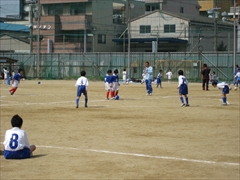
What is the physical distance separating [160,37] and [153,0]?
1438 cm

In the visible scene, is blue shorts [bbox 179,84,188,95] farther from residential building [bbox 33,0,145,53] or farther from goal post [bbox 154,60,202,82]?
residential building [bbox 33,0,145,53]

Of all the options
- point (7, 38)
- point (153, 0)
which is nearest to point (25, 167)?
point (7, 38)

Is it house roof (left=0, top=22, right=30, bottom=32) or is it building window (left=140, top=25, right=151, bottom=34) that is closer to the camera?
building window (left=140, top=25, right=151, bottom=34)

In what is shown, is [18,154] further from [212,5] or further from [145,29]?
[212,5]

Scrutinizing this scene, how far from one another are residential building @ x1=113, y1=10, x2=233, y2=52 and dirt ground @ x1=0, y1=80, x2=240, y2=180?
1941 inches

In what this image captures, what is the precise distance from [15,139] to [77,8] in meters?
69.9

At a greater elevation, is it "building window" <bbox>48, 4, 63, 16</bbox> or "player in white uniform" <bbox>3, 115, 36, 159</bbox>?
"building window" <bbox>48, 4, 63, 16</bbox>

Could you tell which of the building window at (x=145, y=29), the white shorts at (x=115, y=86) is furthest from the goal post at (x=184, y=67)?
the white shorts at (x=115, y=86)

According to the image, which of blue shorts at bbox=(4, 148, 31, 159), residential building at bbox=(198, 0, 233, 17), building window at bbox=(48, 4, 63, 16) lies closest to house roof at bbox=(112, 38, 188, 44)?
building window at bbox=(48, 4, 63, 16)

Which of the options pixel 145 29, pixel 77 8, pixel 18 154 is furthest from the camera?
pixel 77 8

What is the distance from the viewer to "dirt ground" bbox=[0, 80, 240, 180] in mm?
11125

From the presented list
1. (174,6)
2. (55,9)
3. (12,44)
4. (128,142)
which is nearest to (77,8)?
(55,9)

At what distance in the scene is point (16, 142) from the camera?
38.8ft

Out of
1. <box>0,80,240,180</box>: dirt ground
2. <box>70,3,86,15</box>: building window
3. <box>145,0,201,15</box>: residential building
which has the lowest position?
<box>0,80,240,180</box>: dirt ground
